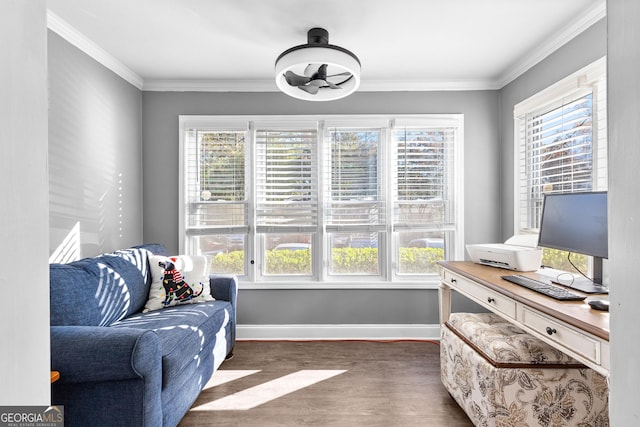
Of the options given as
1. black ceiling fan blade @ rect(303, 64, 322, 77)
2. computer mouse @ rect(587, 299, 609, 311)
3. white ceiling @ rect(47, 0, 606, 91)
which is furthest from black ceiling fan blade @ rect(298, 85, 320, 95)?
computer mouse @ rect(587, 299, 609, 311)

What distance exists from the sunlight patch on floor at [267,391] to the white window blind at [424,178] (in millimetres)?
1568

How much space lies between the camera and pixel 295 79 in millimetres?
2441

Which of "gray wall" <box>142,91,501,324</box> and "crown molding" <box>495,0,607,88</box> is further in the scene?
"gray wall" <box>142,91,501,324</box>

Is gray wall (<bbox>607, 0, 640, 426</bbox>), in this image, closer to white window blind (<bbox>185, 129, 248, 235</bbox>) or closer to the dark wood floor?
the dark wood floor

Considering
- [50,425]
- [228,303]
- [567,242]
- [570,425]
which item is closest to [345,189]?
[228,303]

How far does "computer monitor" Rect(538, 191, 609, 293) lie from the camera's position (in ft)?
5.84

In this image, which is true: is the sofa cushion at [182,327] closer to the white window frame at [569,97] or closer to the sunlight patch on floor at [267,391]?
the sunlight patch on floor at [267,391]

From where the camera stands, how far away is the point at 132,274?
2562 millimetres

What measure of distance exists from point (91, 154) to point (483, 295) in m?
3.02

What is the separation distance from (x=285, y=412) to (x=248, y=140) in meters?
2.39

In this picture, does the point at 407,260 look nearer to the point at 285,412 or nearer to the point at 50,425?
the point at 285,412

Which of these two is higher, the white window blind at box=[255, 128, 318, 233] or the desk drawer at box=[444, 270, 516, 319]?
the white window blind at box=[255, 128, 318, 233]

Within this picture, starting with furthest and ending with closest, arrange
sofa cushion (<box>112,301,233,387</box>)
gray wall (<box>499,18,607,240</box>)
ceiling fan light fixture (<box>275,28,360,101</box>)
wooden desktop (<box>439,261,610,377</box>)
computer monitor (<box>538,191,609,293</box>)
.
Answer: gray wall (<box>499,18,607,240</box>) → ceiling fan light fixture (<box>275,28,360,101</box>) → sofa cushion (<box>112,301,233,387</box>) → computer monitor (<box>538,191,609,293</box>) → wooden desktop (<box>439,261,610,377</box>)

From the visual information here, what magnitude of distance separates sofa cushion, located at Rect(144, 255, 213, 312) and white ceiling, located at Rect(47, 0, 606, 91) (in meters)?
1.70
